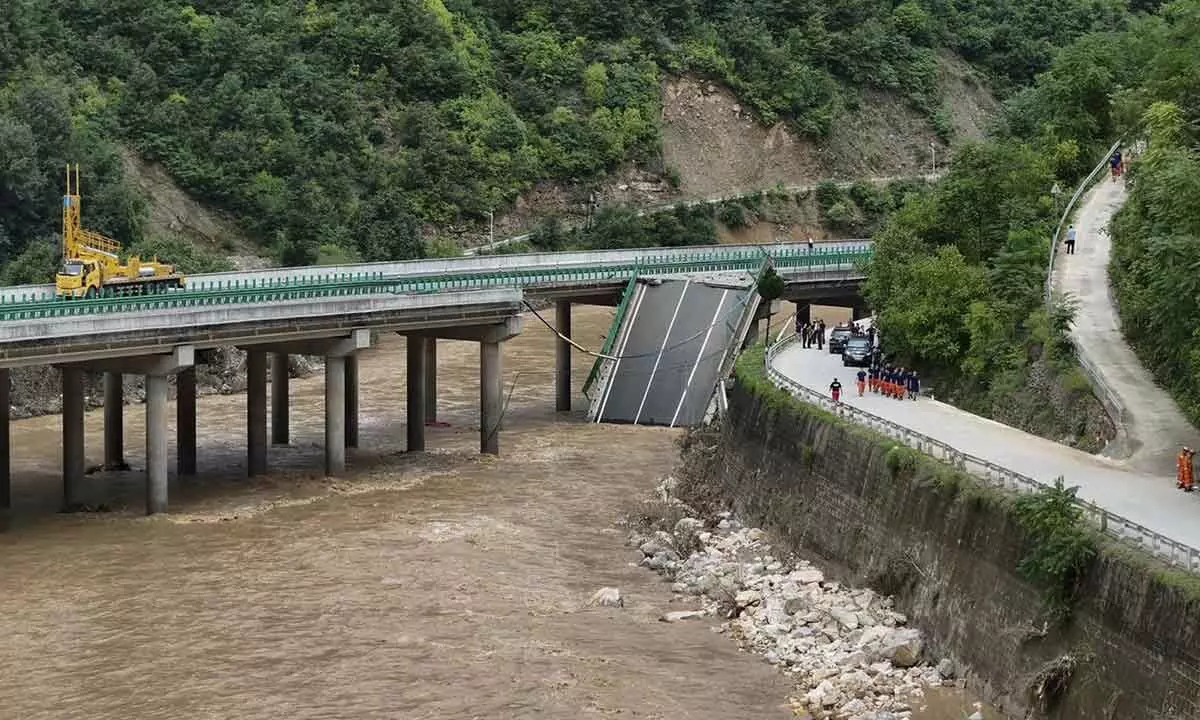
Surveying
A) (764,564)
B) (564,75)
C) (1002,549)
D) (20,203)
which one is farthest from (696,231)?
(1002,549)

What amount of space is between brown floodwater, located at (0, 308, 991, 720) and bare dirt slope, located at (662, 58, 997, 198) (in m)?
70.7

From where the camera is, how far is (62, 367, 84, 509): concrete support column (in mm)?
54094

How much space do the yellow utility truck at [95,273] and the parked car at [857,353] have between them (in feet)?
77.0

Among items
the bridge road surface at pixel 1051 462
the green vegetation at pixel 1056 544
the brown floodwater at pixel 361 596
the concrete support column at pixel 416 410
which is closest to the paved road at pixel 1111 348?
the bridge road surface at pixel 1051 462

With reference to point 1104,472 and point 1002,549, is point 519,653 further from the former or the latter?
point 1104,472

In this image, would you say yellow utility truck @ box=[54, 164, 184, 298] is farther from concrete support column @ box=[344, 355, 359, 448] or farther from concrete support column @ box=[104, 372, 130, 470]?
concrete support column @ box=[344, 355, 359, 448]

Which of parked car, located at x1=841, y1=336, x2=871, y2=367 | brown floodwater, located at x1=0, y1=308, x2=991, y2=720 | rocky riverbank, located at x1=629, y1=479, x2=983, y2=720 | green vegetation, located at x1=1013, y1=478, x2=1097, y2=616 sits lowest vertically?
brown floodwater, located at x1=0, y1=308, x2=991, y2=720

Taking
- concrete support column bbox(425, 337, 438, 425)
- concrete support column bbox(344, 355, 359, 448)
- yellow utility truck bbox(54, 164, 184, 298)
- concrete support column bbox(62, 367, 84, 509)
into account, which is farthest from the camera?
concrete support column bbox(425, 337, 438, 425)

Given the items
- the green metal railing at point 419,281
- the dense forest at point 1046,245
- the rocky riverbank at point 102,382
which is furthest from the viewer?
the rocky riverbank at point 102,382

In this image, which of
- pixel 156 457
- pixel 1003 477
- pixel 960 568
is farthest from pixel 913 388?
pixel 156 457

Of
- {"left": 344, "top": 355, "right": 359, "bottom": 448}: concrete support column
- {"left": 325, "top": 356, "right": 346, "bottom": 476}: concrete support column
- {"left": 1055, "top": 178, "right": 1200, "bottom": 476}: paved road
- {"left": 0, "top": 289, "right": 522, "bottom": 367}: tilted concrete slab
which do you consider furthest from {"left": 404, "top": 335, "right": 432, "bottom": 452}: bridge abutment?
{"left": 1055, "top": 178, "right": 1200, "bottom": 476}: paved road

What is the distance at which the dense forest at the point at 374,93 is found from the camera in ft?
358

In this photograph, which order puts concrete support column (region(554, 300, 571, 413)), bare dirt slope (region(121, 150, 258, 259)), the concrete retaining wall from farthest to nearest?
1. bare dirt slope (region(121, 150, 258, 259))
2. concrete support column (region(554, 300, 571, 413))
3. the concrete retaining wall

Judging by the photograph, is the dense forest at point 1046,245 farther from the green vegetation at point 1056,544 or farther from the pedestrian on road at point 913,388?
the green vegetation at point 1056,544
